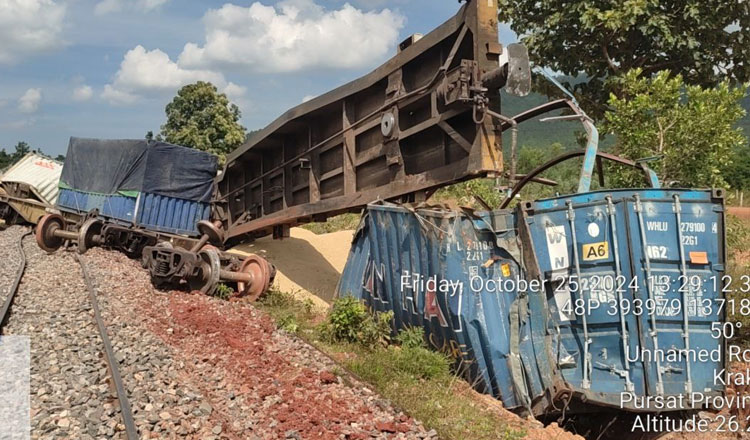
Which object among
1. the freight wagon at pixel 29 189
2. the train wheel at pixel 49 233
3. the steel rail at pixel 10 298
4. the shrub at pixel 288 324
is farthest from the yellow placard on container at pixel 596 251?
the freight wagon at pixel 29 189

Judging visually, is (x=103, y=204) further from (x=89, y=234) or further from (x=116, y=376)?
(x=116, y=376)

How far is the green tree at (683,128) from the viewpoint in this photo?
9613 mm

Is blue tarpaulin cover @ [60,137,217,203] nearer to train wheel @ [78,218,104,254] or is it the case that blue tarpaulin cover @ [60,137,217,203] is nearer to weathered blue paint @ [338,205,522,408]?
train wheel @ [78,218,104,254]

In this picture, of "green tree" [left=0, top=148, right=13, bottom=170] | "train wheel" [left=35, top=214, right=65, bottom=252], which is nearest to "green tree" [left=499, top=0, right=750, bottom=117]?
"train wheel" [left=35, top=214, right=65, bottom=252]

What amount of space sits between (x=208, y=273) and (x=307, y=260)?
4083 millimetres

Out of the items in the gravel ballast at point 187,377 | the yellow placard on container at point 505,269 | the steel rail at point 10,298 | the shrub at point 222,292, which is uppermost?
the yellow placard on container at point 505,269

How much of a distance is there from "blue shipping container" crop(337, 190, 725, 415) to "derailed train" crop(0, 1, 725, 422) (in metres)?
0.01

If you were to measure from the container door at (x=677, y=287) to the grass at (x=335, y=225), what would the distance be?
43.2ft

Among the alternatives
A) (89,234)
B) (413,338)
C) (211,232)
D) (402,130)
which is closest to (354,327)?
(413,338)

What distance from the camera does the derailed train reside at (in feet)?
18.1

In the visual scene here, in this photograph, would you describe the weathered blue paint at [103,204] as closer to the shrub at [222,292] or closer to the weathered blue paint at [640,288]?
the shrub at [222,292]

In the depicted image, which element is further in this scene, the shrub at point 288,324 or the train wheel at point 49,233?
the train wheel at point 49,233

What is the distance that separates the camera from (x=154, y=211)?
1496cm

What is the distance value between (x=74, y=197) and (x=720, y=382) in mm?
16858
